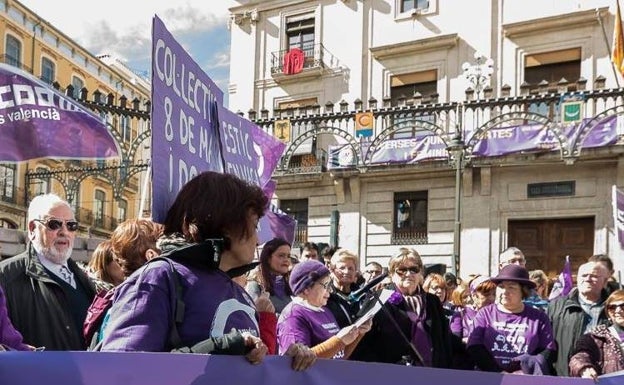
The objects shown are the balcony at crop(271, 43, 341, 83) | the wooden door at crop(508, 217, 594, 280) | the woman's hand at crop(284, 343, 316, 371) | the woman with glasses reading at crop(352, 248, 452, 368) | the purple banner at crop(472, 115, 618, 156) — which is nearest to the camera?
the woman's hand at crop(284, 343, 316, 371)

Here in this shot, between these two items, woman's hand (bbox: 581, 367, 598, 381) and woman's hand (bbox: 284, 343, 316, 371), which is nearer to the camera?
→ woman's hand (bbox: 284, 343, 316, 371)

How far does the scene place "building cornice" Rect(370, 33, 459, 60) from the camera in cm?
2048

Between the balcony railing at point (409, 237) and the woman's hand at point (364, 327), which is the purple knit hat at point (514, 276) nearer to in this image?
the woman's hand at point (364, 327)

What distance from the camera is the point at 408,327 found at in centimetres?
406

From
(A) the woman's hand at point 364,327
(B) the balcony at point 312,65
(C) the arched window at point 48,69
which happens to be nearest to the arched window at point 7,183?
(C) the arched window at point 48,69

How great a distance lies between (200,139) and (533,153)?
1541 centimetres

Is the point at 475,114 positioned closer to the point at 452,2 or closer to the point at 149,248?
the point at 452,2

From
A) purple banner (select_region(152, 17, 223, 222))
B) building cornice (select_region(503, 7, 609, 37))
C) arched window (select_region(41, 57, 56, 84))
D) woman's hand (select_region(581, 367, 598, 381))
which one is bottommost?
woman's hand (select_region(581, 367, 598, 381))

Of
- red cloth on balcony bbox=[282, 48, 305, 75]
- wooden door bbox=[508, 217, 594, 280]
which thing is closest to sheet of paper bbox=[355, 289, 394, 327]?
wooden door bbox=[508, 217, 594, 280]

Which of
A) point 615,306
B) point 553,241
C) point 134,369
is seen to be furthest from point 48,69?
point 134,369

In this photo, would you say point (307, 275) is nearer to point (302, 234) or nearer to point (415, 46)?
point (302, 234)

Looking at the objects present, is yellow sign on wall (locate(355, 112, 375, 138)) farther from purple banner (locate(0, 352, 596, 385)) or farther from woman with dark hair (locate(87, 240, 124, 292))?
purple banner (locate(0, 352, 596, 385))

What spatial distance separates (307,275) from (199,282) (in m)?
2.14

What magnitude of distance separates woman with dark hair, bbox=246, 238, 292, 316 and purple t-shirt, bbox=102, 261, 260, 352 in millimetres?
2926
